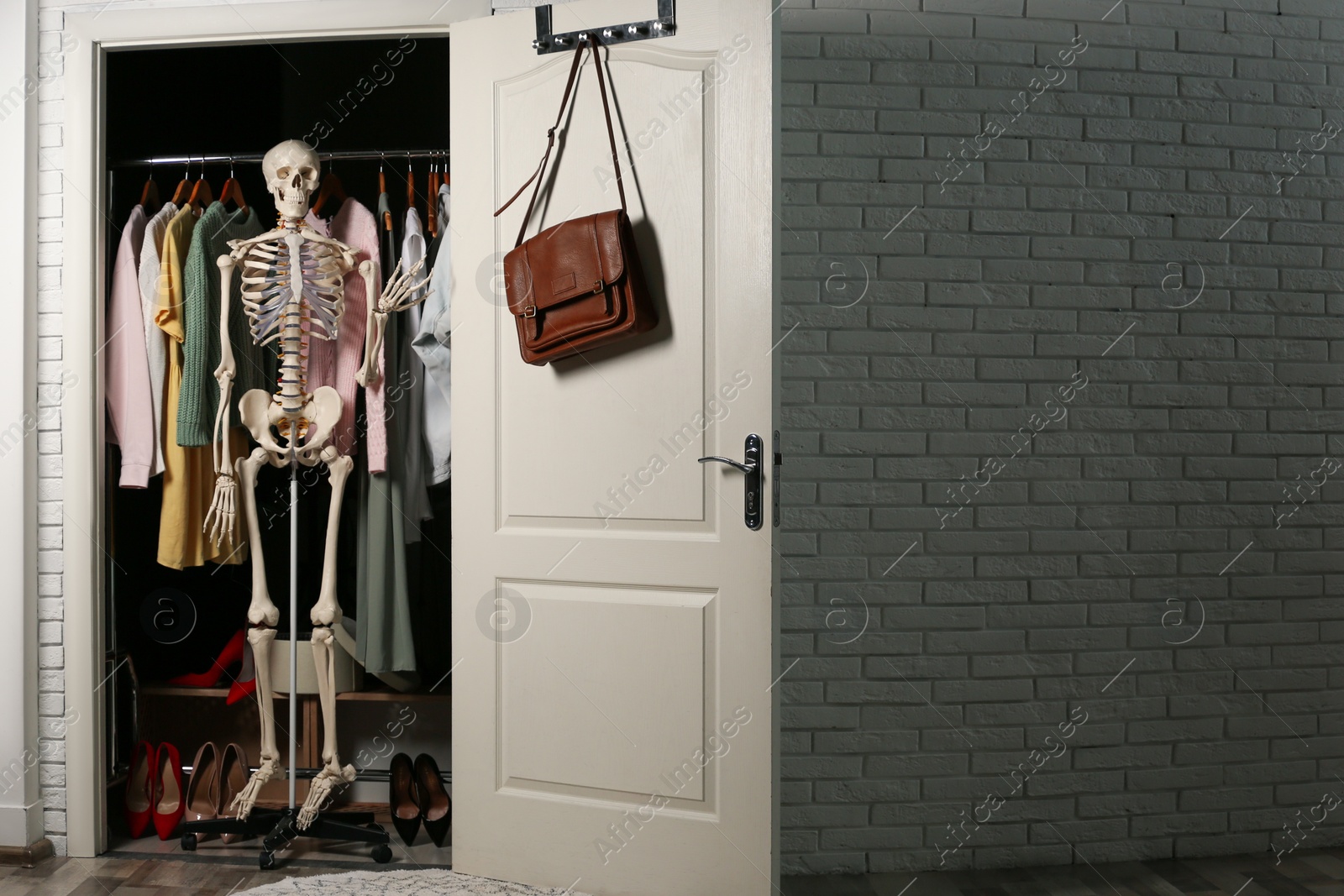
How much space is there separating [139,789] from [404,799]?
2.49 feet

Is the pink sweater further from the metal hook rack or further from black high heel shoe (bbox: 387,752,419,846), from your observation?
black high heel shoe (bbox: 387,752,419,846)

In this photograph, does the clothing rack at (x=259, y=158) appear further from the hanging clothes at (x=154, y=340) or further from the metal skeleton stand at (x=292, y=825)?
the metal skeleton stand at (x=292, y=825)

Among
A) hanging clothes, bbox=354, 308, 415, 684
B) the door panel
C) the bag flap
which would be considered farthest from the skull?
the bag flap

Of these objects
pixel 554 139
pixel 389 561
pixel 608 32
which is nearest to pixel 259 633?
pixel 389 561

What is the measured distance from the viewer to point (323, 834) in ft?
7.80

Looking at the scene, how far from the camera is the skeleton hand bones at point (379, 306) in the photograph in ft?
7.59

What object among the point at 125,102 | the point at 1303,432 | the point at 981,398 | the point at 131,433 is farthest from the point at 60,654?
the point at 1303,432

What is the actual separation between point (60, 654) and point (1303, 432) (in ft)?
11.1

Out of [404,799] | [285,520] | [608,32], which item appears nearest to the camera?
[608,32]

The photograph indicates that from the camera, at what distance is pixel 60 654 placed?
2.40 m

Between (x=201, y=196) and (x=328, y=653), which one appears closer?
(x=328, y=653)

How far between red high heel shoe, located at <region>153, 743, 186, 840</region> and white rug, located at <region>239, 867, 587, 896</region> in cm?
49

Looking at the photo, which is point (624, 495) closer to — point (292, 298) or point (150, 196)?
point (292, 298)

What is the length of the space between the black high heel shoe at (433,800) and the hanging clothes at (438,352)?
81 cm
